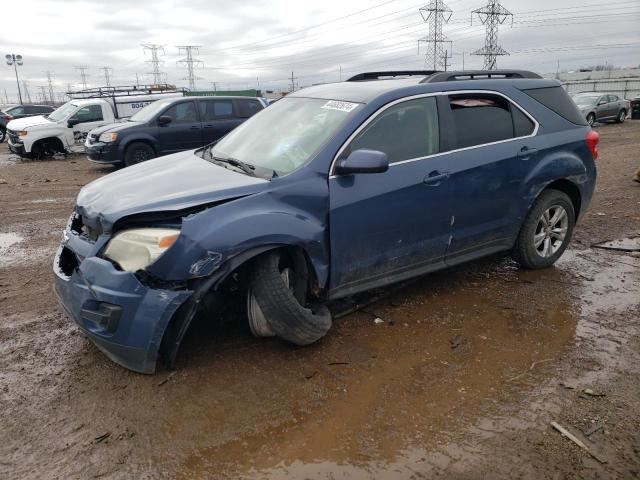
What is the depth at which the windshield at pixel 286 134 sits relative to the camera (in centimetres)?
351

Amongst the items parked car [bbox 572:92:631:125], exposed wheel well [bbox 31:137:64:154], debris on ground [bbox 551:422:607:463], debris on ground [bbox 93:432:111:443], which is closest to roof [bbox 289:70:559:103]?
debris on ground [bbox 551:422:607:463]

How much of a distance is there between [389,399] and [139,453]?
138cm

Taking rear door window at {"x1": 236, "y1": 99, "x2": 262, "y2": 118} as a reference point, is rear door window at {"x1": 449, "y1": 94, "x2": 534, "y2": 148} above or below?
below

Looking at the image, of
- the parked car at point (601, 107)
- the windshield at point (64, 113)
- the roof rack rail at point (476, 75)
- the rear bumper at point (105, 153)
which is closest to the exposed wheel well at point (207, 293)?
the roof rack rail at point (476, 75)

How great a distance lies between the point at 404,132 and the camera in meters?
3.74

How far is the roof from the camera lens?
3812 mm

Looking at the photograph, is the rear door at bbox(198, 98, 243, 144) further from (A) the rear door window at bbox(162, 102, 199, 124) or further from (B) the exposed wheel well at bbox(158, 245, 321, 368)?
(B) the exposed wheel well at bbox(158, 245, 321, 368)

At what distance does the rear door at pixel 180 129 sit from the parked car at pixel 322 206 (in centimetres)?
801

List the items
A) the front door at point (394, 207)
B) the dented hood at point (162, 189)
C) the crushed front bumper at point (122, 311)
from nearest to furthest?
the crushed front bumper at point (122, 311), the dented hood at point (162, 189), the front door at point (394, 207)

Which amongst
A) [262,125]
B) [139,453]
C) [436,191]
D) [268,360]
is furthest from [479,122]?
[139,453]

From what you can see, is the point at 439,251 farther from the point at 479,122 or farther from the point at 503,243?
the point at 479,122

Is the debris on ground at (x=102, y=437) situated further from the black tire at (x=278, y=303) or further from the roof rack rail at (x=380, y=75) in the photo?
the roof rack rail at (x=380, y=75)

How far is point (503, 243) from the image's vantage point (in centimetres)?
447

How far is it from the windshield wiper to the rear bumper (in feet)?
27.2
